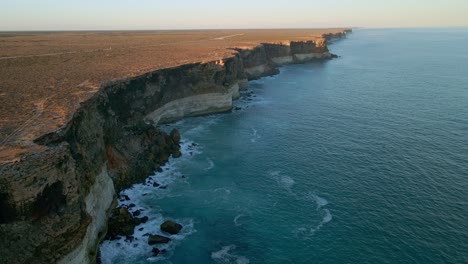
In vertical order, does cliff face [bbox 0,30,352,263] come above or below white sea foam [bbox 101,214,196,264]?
above

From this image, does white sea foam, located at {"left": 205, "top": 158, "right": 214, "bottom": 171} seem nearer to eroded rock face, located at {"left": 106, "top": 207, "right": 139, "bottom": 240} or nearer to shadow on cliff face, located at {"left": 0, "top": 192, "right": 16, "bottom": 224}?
eroded rock face, located at {"left": 106, "top": 207, "right": 139, "bottom": 240}

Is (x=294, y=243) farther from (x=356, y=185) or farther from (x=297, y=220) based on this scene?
(x=356, y=185)

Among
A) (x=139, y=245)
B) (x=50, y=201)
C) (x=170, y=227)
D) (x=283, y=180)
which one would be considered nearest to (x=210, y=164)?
(x=283, y=180)

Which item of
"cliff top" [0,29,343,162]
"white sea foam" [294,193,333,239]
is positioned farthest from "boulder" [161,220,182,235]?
"cliff top" [0,29,343,162]

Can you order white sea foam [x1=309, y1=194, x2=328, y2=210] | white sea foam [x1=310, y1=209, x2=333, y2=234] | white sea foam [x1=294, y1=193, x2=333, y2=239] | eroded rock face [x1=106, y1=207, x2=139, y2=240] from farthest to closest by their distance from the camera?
white sea foam [x1=309, y1=194, x2=328, y2=210]
eroded rock face [x1=106, y1=207, x2=139, y2=240]
white sea foam [x1=310, y1=209, x2=333, y2=234]
white sea foam [x1=294, y1=193, x2=333, y2=239]

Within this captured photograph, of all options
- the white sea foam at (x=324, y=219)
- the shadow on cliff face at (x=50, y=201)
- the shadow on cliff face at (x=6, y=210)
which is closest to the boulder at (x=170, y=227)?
the shadow on cliff face at (x=50, y=201)
